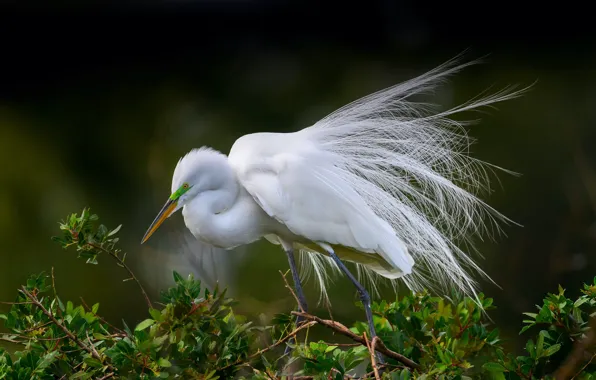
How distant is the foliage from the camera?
1015 millimetres

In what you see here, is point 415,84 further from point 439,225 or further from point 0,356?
point 0,356

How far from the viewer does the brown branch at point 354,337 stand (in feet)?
3.35

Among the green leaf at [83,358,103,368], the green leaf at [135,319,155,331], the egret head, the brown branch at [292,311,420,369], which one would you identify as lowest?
the brown branch at [292,311,420,369]

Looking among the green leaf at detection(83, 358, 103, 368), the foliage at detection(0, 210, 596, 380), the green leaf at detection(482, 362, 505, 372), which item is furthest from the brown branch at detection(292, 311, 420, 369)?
the green leaf at detection(83, 358, 103, 368)

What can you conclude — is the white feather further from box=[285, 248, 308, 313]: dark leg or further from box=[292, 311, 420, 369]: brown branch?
box=[292, 311, 420, 369]: brown branch

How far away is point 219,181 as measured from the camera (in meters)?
1.54

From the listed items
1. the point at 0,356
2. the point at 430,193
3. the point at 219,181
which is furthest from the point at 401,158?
the point at 0,356

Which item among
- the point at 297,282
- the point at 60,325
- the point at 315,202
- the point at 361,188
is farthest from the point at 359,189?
the point at 60,325

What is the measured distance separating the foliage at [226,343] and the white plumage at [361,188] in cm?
33

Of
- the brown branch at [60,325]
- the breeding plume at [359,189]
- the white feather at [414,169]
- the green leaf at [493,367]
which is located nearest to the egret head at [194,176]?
the breeding plume at [359,189]

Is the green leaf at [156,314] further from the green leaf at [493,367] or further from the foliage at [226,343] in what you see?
the green leaf at [493,367]

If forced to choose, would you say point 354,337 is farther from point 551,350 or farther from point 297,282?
point 297,282

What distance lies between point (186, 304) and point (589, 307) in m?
0.64

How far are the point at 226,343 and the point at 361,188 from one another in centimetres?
61
